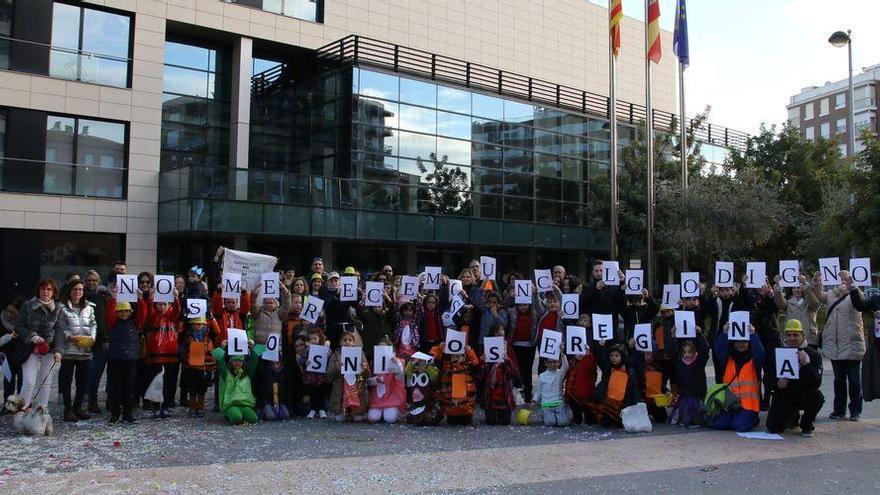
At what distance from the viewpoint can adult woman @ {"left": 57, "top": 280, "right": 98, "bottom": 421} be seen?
944 centimetres

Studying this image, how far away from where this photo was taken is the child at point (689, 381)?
9539 mm

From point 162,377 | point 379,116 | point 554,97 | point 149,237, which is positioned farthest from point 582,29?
point 162,377

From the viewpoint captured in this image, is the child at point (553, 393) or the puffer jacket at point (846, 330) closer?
the child at point (553, 393)

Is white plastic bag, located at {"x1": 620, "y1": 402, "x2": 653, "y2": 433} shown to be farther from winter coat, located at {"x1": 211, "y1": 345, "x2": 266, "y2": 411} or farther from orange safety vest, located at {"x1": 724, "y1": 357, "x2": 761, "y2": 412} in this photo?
winter coat, located at {"x1": 211, "y1": 345, "x2": 266, "y2": 411}

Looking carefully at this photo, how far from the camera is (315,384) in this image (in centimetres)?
1037

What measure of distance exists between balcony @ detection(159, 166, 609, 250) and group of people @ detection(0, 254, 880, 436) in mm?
12019

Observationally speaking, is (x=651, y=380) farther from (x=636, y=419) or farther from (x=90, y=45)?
(x=90, y=45)

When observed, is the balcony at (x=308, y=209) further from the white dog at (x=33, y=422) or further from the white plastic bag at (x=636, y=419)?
the white plastic bag at (x=636, y=419)

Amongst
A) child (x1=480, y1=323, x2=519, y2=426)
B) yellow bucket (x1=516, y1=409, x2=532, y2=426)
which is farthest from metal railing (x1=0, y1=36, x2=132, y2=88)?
yellow bucket (x1=516, y1=409, x2=532, y2=426)

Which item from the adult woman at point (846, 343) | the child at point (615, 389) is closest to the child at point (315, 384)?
the child at point (615, 389)

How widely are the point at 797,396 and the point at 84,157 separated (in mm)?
21326

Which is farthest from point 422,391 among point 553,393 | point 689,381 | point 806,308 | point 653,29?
point 653,29

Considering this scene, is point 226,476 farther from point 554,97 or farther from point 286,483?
point 554,97

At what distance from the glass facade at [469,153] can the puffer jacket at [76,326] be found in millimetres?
16297
